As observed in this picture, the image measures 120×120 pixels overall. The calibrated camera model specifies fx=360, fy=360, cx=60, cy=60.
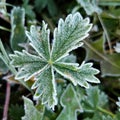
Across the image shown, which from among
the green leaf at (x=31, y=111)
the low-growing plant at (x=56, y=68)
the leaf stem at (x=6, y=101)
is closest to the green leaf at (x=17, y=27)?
the low-growing plant at (x=56, y=68)

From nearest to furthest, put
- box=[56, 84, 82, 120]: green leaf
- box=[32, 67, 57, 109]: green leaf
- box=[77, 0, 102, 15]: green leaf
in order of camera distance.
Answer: box=[32, 67, 57, 109]: green leaf < box=[56, 84, 82, 120]: green leaf < box=[77, 0, 102, 15]: green leaf

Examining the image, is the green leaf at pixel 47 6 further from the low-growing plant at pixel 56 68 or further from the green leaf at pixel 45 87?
the green leaf at pixel 45 87

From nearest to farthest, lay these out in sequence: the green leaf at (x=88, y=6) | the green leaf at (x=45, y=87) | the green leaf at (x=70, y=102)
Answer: the green leaf at (x=45, y=87)
the green leaf at (x=70, y=102)
the green leaf at (x=88, y=6)

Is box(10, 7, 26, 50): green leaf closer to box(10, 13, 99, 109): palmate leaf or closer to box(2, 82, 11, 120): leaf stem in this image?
box(2, 82, 11, 120): leaf stem

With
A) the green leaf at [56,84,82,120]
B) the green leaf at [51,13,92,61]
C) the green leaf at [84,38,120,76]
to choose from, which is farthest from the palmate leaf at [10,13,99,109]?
the green leaf at [84,38,120,76]

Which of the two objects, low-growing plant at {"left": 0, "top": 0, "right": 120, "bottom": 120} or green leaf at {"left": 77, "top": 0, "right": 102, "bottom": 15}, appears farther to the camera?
green leaf at {"left": 77, "top": 0, "right": 102, "bottom": 15}

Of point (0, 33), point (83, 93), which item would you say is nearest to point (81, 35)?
point (83, 93)

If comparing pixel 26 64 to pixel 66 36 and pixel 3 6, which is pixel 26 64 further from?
pixel 3 6
